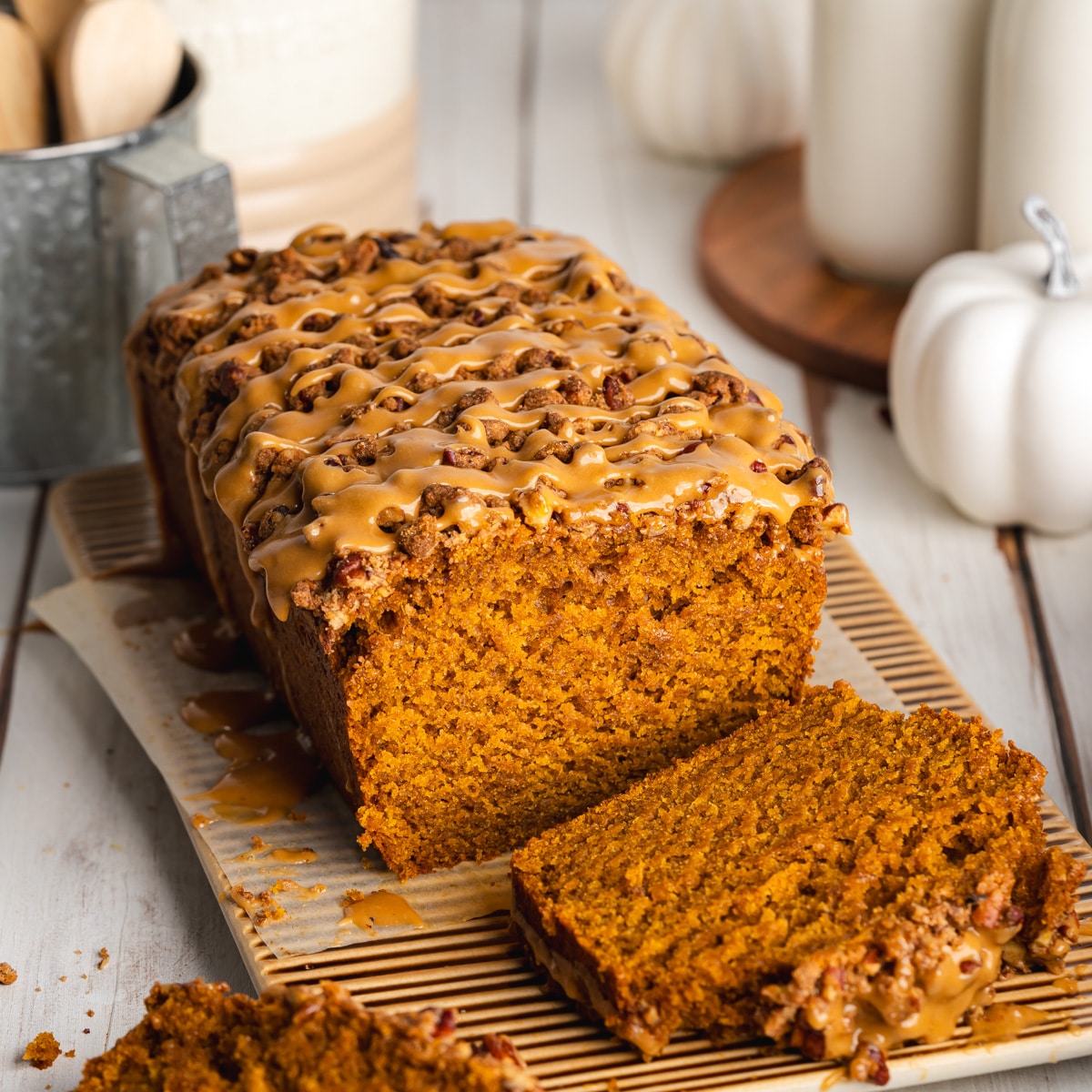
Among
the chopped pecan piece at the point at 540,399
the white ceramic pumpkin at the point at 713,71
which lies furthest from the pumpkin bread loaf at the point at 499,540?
the white ceramic pumpkin at the point at 713,71

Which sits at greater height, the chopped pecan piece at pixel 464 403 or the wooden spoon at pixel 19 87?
the wooden spoon at pixel 19 87

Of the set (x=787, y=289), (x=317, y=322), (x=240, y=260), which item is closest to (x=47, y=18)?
(x=240, y=260)

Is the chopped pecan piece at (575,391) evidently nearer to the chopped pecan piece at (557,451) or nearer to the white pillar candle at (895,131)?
the chopped pecan piece at (557,451)

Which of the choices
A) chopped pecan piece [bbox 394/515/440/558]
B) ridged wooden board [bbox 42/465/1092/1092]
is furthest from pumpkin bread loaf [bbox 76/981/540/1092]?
chopped pecan piece [bbox 394/515/440/558]

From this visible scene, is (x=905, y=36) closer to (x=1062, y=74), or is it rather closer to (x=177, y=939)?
(x=1062, y=74)

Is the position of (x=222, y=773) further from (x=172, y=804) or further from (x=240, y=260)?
(x=240, y=260)

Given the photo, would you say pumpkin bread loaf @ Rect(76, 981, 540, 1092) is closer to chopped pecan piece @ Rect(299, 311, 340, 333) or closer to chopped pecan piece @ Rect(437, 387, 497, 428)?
chopped pecan piece @ Rect(437, 387, 497, 428)
